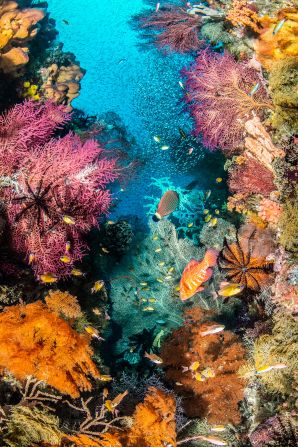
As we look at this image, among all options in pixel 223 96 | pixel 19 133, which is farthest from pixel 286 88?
pixel 19 133

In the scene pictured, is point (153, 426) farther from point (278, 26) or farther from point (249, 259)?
point (278, 26)

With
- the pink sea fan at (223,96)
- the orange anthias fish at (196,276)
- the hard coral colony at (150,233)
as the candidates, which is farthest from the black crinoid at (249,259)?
the pink sea fan at (223,96)

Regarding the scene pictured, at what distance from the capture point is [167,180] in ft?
23.6

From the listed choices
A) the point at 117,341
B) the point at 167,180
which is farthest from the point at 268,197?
the point at 117,341

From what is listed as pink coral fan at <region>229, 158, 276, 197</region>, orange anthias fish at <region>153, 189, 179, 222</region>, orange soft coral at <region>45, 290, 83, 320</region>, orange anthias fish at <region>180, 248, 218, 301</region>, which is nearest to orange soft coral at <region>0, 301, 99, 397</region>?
orange soft coral at <region>45, 290, 83, 320</region>

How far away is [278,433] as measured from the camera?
400 cm

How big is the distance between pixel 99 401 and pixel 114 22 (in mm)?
7555

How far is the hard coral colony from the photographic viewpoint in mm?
3963

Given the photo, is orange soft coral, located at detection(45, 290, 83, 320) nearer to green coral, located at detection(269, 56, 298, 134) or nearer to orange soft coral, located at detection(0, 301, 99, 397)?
orange soft coral, located at detection(0, 301, 99, 397)

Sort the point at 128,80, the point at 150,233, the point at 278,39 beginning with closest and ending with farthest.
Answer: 1. the point at 278,39
2. the point at 150,233
3. the point at 128,80

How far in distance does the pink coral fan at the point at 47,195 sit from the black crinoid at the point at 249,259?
238cm

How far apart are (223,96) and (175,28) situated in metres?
2.21

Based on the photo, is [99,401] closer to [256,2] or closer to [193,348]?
[193,348]

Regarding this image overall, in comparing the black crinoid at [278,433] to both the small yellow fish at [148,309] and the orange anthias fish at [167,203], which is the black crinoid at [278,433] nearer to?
the small yellow fish at [148,309]
